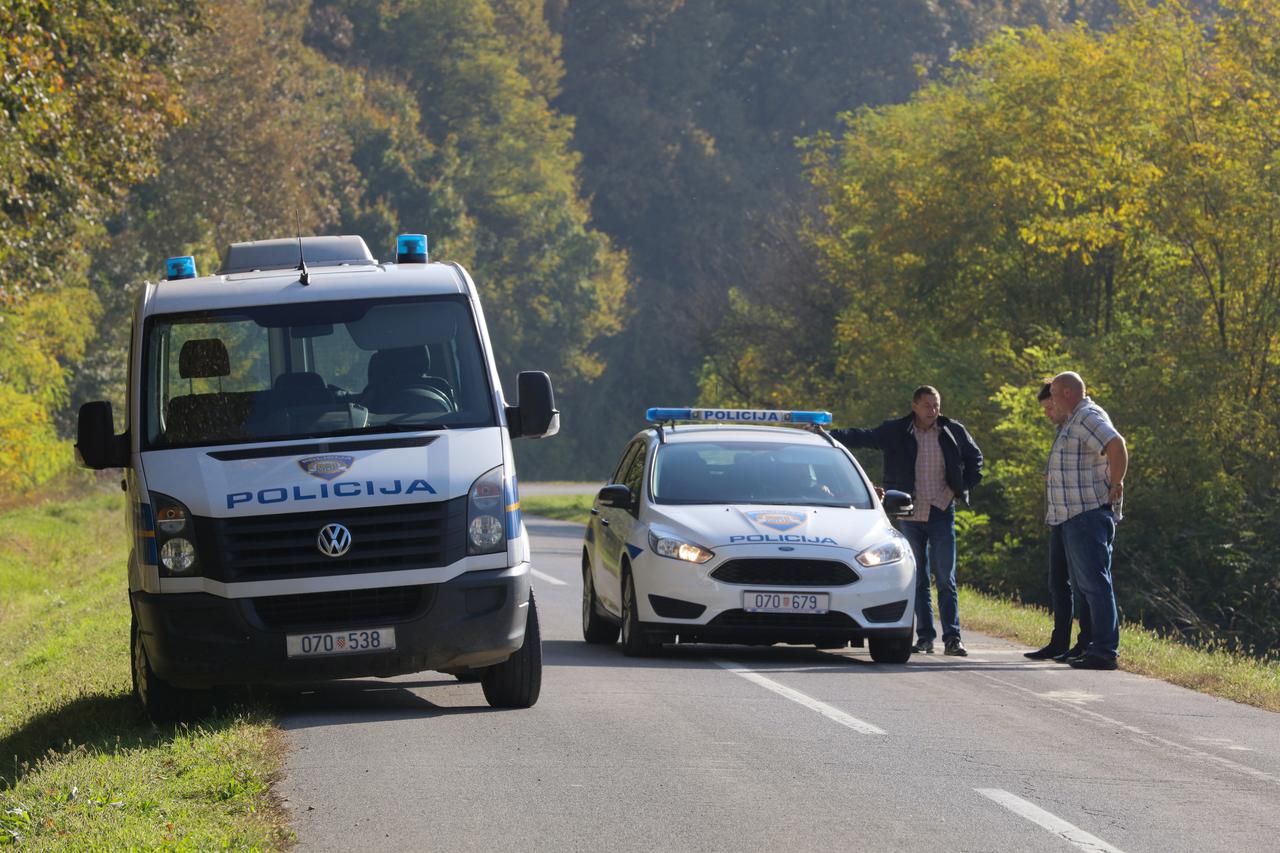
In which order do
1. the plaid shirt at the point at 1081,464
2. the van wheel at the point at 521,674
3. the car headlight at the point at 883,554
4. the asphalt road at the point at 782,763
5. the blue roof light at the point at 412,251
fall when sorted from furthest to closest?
1. the plaid shirt at the point at 1081,464
2. the car headlight at the point at 883,554
3. the blue roof light at the point at 412,251
4. the van wheel at the point at 521,674
5. the asphalt road at the point at 782,763

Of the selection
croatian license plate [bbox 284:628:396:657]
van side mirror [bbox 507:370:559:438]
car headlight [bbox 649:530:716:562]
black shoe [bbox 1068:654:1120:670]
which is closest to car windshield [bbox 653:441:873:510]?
car headlight [bbox 649:530:716:562]

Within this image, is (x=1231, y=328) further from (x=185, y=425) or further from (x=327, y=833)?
(x=327, y=833)

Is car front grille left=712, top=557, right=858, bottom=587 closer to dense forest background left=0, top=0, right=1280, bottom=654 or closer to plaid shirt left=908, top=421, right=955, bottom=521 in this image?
plaid shirt left=908, top=421, right=955, bottom=521

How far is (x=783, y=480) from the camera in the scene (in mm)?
15195

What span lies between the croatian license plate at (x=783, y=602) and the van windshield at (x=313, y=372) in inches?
135

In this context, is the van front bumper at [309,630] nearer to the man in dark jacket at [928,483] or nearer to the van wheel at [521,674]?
the van wheel at [521,674]

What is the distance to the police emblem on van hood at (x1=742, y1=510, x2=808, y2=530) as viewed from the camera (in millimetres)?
14281

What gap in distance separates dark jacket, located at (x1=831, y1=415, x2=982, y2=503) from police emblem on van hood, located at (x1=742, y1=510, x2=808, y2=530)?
1429 millimetres

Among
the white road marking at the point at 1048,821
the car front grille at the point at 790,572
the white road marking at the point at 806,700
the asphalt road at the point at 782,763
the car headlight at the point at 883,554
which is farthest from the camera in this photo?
the car headlight at the point at 883,554

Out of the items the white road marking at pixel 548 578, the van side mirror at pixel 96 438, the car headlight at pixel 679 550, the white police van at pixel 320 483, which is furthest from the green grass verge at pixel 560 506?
the van side mirror at pixel 96 438

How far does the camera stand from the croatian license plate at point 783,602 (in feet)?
45.5

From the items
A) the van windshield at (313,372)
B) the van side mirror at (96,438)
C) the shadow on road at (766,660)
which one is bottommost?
the shadow on road at (766,660)

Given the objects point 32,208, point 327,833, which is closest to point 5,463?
point 32,208

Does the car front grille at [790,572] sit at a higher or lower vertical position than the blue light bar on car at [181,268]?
lower
